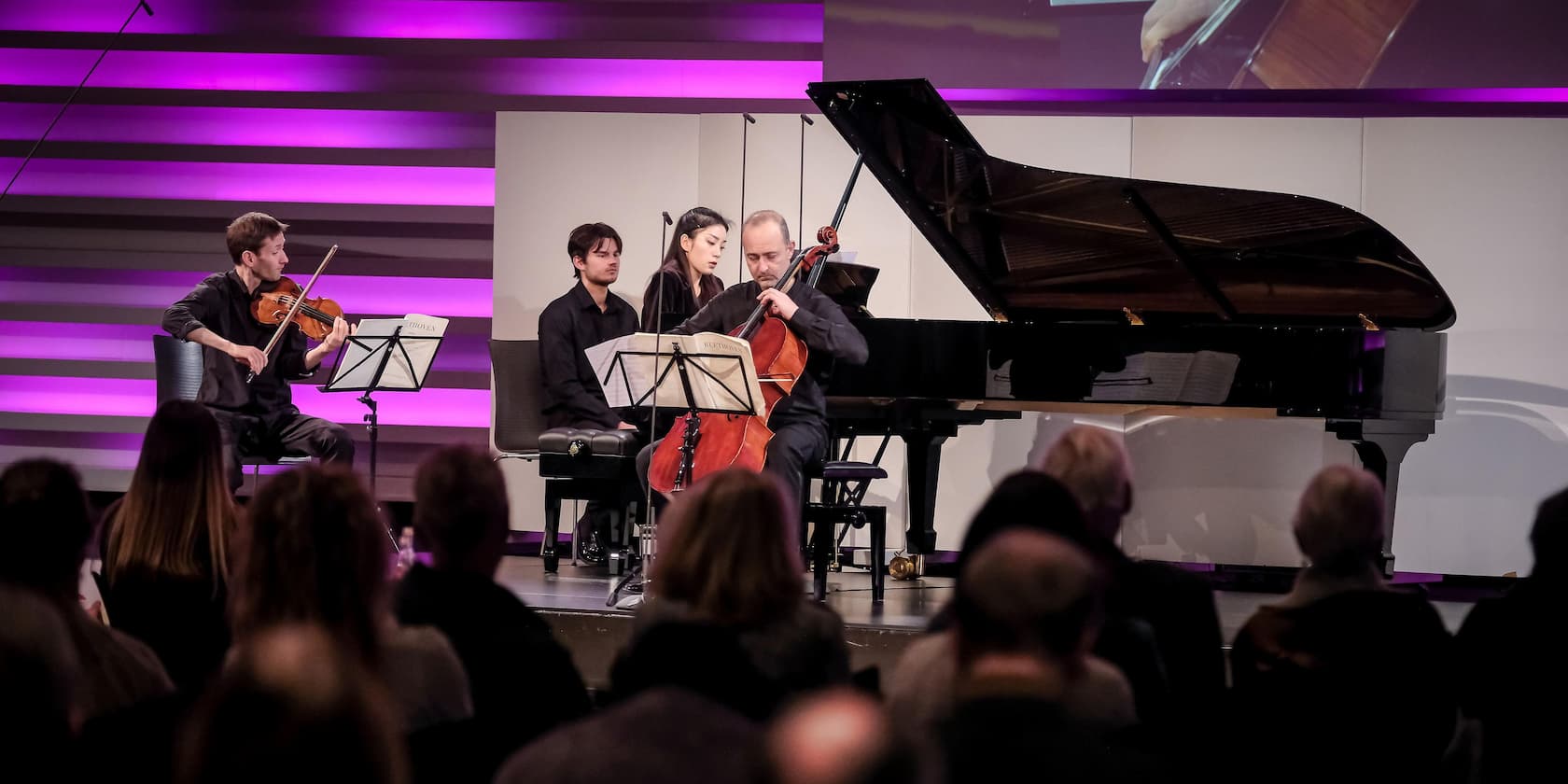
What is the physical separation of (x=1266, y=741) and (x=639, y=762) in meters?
1.68

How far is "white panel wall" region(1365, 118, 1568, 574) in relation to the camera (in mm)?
6941

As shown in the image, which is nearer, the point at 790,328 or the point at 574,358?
the point at 790,328

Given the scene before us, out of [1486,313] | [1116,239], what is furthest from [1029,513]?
[1486,313]

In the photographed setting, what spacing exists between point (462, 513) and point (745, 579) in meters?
0.55

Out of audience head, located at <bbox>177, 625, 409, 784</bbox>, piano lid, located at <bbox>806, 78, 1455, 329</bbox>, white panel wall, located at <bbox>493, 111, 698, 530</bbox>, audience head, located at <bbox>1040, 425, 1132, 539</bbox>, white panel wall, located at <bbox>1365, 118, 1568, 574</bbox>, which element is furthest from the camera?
white panel wall, located at <bbox>493, 111, 698, 530</bbox>

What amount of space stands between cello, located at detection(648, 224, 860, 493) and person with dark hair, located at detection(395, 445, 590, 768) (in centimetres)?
242

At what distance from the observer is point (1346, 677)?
2375mm

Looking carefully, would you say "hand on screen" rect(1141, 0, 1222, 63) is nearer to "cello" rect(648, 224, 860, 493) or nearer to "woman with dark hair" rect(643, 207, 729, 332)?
"woman with dark hair" rect(643, 207, 729, 332)

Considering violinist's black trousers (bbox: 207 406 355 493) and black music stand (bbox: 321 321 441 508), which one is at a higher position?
black music stand (bbox: 321 321 441 508)

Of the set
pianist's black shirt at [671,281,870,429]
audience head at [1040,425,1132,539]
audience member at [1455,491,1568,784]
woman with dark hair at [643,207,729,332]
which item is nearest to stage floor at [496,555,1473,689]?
pianist's black shirt at [671,281,870,429]

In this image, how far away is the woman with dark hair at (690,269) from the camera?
607cm

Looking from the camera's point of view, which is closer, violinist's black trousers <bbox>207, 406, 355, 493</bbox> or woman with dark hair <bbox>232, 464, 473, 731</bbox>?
woman with dark hair <bbox>232, 464, 473, 731</bbox>

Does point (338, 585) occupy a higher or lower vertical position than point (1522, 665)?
higher

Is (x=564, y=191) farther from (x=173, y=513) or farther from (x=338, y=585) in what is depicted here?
(x=338, y=585)
